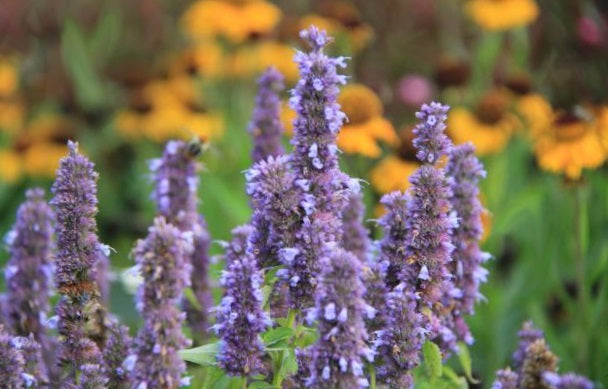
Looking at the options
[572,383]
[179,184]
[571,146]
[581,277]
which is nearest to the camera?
[572,383]

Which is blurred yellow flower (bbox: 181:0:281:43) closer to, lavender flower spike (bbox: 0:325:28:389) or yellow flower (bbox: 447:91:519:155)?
yellow flower (bbox: 447:91:519:155)

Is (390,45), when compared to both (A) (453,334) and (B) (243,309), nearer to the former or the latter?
(A) (453,334)

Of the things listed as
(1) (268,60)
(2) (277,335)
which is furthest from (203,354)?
(1) (268,60)

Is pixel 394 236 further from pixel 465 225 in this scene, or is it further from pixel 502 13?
pixel 502 13

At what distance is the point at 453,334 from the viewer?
225 centimetres

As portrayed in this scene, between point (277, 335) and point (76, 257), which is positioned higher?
point (76, 257)

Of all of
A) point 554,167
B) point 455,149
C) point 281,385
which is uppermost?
point 554,167

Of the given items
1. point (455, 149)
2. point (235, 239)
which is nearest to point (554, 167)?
point (455, 149)

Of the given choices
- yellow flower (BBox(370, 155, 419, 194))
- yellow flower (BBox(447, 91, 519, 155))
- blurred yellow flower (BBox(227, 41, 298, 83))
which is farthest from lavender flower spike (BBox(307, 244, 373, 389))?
blurred yellow flower (BBox(227, 41, 298, 83))

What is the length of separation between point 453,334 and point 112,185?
3.80 m

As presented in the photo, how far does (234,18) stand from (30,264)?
311 centimetres

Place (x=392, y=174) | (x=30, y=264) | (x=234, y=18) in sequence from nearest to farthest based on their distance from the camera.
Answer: (x=30, y=264) → (x=392, y=174) → (x=234, y=18)

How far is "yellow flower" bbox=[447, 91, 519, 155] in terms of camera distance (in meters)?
4.44

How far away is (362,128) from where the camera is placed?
12.6ft
